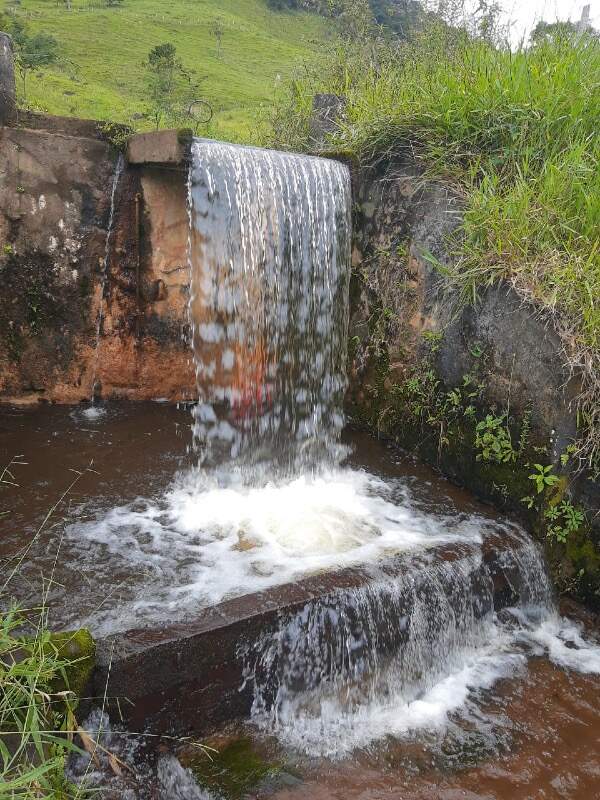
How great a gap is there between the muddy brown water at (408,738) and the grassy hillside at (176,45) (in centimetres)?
614

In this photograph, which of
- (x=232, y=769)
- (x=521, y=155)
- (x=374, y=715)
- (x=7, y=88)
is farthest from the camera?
(x=7, y=88)

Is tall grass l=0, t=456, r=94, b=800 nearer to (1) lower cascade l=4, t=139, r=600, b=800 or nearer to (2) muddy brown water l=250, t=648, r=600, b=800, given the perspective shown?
(1) lower cascade l=4, t=139, r=600, b=800

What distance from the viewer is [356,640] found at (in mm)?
2748

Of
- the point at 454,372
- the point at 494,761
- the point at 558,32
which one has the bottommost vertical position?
the point at 494,761

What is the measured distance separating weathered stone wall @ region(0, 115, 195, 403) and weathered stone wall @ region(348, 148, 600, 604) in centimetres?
162

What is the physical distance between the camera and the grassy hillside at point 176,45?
13.2 m

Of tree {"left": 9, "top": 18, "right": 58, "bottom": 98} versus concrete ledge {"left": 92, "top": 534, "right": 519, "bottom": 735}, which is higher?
tree {"left": 9, "top": 18, "right": 58, "bottom": 98}

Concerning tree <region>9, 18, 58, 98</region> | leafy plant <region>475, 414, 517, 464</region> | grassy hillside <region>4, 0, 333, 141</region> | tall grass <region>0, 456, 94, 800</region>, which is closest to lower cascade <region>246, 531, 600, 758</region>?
leafy plant <region>475, 414, 517, 464</region>

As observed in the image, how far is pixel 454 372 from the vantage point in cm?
420

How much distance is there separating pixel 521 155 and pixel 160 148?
256 cm

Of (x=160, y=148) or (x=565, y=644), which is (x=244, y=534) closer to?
(x=565, y=644)

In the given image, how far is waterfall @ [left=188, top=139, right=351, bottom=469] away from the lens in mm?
4344

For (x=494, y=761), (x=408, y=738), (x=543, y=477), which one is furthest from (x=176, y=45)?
(x=494, y=761)

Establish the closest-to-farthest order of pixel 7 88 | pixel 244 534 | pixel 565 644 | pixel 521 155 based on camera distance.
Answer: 1. pixel 565 644
2. pixel 244 534
3. pixel 521 155
4. pixel 7 88
